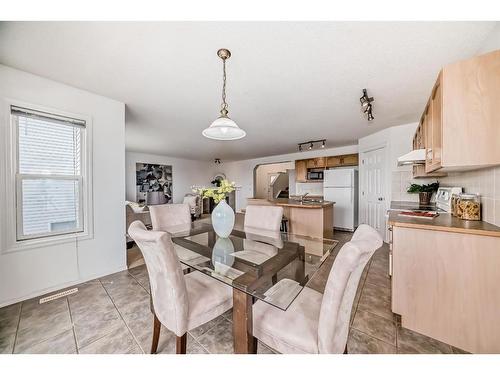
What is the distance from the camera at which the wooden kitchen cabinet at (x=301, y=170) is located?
19.7ft

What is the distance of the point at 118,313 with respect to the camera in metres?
1.65

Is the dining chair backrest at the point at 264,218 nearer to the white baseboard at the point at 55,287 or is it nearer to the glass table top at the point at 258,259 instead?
the glass table top at the point at 258,259

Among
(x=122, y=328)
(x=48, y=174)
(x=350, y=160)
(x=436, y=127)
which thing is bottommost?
(x=122, y=328)

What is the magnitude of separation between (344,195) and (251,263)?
431 cm

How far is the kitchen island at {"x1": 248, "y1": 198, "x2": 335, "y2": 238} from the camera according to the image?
3385 millimetres

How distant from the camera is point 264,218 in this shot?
7.33ft

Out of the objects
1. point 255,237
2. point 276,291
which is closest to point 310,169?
point 255,237

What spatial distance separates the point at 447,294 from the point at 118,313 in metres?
2.60

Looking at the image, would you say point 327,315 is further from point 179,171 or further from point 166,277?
point 179,171

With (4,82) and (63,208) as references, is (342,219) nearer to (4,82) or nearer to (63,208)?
(63,208)

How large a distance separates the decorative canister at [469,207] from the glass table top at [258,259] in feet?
3.47

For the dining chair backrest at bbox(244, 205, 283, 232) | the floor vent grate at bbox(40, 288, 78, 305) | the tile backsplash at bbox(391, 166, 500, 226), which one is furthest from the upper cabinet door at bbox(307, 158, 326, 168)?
the floor vent grate at bbox(40, 288, 78, 305)

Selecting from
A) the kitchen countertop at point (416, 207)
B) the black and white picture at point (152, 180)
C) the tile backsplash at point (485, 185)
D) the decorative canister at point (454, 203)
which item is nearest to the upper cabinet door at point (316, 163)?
the kitchen countertop at point (416, 207)

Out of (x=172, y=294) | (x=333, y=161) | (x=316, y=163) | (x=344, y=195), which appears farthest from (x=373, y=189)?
(x=172, y=294)
